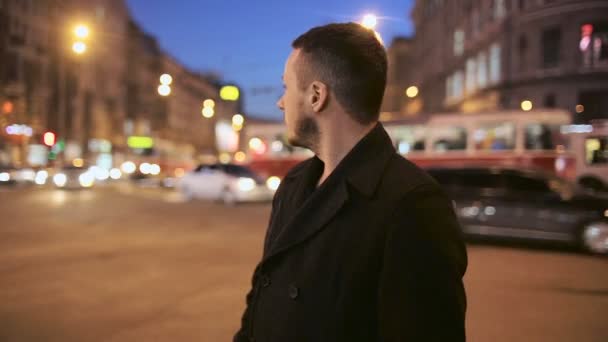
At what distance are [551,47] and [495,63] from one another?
5249 mm

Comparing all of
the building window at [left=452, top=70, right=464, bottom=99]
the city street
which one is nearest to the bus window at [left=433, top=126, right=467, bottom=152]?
the city street

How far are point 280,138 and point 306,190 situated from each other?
2545 centimetres

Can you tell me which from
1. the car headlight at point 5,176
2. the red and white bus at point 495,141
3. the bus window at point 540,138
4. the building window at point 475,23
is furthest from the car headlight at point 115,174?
the bus window at point 540,138

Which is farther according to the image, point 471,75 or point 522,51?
point 471,75

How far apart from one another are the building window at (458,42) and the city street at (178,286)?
144 ft

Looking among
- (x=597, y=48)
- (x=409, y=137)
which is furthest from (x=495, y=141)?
(x=597, y=48)

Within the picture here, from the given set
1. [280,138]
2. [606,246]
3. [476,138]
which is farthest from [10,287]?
[280,138]

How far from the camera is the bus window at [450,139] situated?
72.6 ft

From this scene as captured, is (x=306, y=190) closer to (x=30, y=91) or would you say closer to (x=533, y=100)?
(x=533, y=100)

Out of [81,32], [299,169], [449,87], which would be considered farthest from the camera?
[449,87]

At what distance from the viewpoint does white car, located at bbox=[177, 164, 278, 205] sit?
68.5 feet

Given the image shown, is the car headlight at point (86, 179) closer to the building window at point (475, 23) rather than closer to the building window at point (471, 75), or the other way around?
the building window at point (471, 75)

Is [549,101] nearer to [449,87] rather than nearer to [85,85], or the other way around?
[449,87]

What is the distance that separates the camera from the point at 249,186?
20.9m
